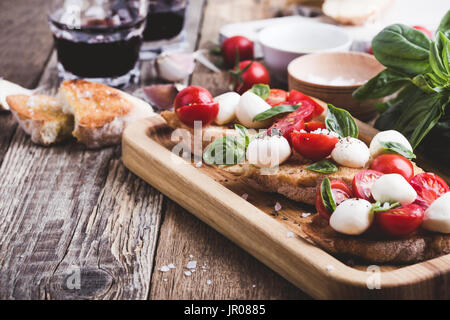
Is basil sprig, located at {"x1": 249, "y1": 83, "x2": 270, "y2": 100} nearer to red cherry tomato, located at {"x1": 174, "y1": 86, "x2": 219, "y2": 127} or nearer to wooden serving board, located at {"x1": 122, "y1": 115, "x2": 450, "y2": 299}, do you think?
red cherry tomato, located at {"x1": 174, "y1": 86, "x2": 219, "y2": 127}

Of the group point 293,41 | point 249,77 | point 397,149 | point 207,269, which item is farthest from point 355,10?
point 207,269

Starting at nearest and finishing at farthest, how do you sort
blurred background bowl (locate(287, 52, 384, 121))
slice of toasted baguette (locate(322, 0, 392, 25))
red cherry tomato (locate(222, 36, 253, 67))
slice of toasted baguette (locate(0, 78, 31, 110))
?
blurred background bowl (locate(287, 52, 384, 121)) < slice of toasted baguette (locate(0, 78, 31, 110)) < red cherry tomato (locate(222, 36, 253, 67)) < slice of toasted baguette (locate(322, 0, 392, 25))

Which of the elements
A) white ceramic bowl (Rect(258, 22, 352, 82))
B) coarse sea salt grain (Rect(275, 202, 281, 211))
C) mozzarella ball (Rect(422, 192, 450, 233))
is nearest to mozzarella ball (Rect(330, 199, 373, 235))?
mozzarella ball (Rect(422, 192, 450, 233))

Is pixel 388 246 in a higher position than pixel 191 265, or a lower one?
higher

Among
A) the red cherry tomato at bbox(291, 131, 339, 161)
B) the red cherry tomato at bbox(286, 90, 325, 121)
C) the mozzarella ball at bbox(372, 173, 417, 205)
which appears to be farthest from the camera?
the red cherry tomato at bbox(286, 90, 325, 121)

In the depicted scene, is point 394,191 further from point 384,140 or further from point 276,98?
point 276,98

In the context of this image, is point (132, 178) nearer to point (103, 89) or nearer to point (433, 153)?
point (103, 89)

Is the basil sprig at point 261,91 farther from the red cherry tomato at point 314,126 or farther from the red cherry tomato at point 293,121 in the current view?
the red cherry tomato at point 314,126
